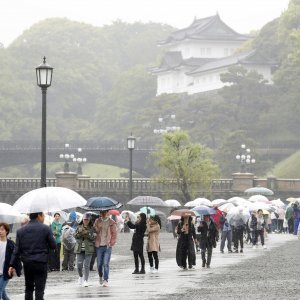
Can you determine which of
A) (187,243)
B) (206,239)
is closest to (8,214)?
(187,243)

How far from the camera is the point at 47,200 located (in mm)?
24531

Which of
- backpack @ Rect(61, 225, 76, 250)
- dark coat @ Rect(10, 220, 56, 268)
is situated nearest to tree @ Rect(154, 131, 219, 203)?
backpack @ Rect(61, 225, 76, 250)

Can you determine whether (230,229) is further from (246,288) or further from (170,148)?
(170,148)

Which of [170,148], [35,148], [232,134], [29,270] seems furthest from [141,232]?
[35,148]

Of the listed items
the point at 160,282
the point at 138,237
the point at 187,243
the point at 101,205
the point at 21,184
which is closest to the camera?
the point at 160,282

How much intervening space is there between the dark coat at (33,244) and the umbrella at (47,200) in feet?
17.2

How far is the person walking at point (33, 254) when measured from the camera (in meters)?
17.8

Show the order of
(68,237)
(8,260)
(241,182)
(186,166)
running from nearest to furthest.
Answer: (8,260) < (68,237) < (186,166) < (241,182)

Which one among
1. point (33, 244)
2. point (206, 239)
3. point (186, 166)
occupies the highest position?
point (186, 166)

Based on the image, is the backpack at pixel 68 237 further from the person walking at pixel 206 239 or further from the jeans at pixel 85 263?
the jeans at pixel 85 263

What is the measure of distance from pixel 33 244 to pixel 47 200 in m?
6.52

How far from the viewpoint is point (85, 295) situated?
2125 centimetres

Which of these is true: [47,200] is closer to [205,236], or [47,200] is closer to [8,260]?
[205,236]

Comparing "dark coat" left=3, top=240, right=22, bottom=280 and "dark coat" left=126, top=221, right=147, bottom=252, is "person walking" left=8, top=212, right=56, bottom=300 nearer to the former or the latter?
"dark coat" left=3, top=240, right=22, bottom=280
